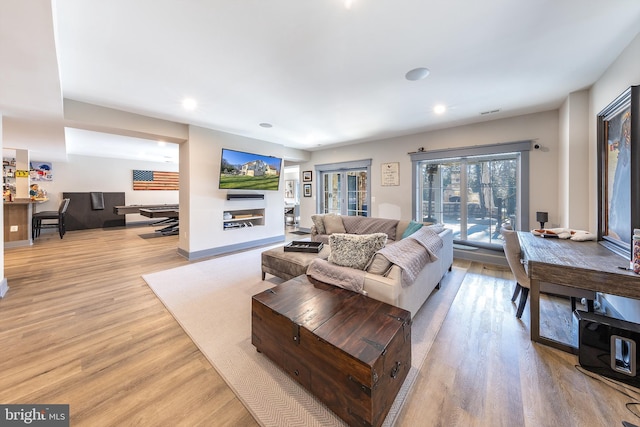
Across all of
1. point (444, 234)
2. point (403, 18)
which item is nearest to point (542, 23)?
point (403, 18)

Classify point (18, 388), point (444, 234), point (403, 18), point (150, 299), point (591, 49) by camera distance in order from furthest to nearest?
1. point (444, 234)
2. point (150, 299)
3. point (591, 49)
4. point (403, 18)
5. point (18, 388)

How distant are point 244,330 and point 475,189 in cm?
472

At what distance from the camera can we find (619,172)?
211 cm

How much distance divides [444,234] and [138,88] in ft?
14.9

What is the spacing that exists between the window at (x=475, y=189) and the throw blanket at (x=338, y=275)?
11.9 ft

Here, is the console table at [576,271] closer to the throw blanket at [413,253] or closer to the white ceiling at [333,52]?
the throw blanket at [413,253]

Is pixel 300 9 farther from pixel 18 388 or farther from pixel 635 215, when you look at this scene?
pixel 18 388

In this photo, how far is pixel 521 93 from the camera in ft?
10.2

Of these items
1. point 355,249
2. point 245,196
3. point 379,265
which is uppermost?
point 245,196

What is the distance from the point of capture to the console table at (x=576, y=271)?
5.17 ft

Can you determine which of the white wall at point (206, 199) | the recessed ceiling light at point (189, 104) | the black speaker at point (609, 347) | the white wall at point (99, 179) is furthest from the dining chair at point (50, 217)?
the black speaker at point (609, 347)

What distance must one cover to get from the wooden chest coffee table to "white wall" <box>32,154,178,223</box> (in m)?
9.35

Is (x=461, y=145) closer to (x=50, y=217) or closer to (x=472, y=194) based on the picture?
(x=472, y=194)

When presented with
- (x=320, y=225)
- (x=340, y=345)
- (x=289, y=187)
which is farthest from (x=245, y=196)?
(x=289, y=187)
